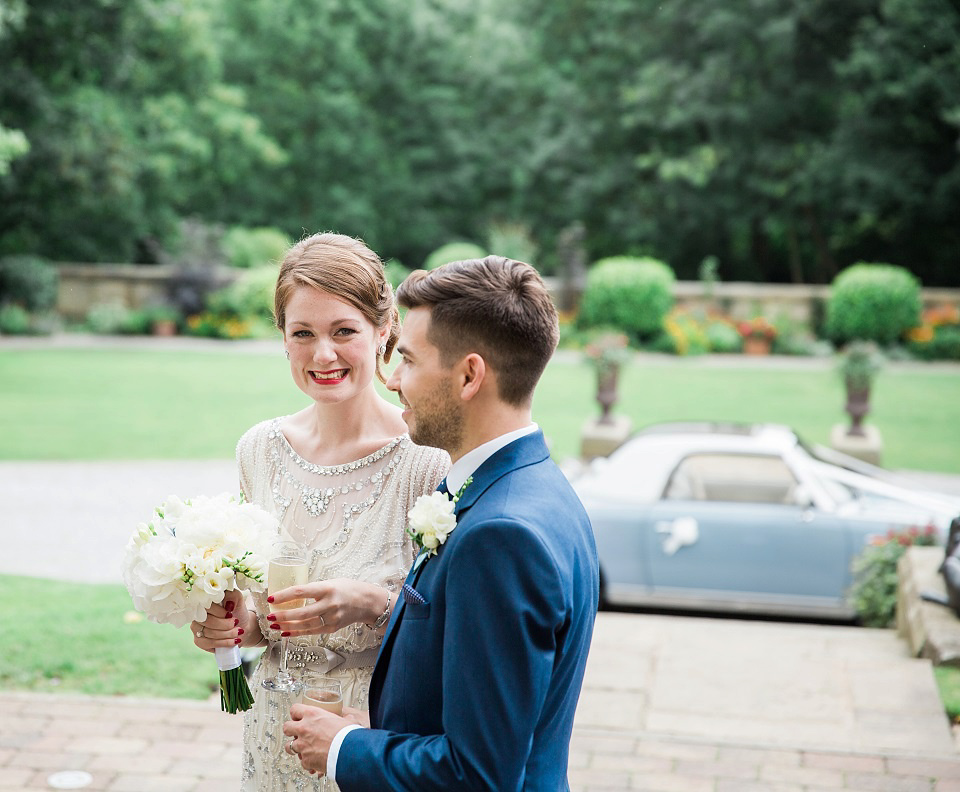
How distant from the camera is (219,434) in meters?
14.6

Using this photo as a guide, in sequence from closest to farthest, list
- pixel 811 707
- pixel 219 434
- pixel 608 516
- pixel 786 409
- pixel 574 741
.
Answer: pixel 574 741 → pixel 811 707 → pixel 608 516 → pixel 219 434 → pixel 786 409

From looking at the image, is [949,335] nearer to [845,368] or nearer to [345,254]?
[845,368]

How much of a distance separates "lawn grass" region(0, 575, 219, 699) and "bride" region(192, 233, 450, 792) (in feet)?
10.1

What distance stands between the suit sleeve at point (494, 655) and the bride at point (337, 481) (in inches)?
27.0

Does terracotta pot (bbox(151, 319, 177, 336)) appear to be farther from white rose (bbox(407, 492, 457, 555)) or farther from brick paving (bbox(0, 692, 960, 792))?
white rose (bbox(407, 492, 457, 555))

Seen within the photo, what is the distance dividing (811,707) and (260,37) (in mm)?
36316

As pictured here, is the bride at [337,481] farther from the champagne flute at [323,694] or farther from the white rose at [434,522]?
the white rose at [434,522]

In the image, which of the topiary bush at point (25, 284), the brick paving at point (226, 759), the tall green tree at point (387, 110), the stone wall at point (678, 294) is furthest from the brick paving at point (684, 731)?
the tall green tree at point (387, 110)

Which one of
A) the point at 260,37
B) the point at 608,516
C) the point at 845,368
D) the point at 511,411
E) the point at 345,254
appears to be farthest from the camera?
the point at 260,37

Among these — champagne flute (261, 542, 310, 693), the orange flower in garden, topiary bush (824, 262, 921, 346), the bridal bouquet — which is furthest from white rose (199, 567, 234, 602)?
the orange flower in garden

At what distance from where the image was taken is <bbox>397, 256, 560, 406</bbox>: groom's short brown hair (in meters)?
1.90

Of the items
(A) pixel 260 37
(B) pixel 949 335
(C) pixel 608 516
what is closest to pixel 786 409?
(B) pixel 949 335

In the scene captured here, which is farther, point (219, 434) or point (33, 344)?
point (33, 344)

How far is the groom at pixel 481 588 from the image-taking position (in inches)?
67.6
